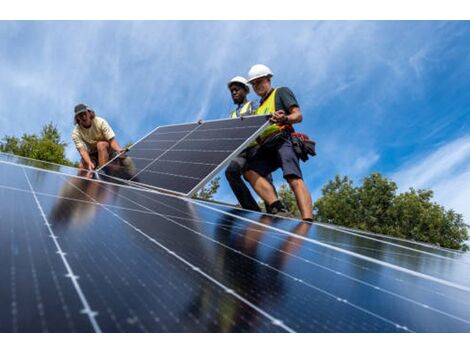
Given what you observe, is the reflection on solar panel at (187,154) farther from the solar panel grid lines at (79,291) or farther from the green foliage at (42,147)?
the green foliage at (42,147)

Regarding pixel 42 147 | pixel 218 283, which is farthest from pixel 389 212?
pixel 218 283

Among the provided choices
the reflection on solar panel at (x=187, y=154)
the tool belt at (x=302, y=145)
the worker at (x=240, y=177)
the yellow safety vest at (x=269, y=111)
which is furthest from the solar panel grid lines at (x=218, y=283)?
the worker at (x=240, y=177)

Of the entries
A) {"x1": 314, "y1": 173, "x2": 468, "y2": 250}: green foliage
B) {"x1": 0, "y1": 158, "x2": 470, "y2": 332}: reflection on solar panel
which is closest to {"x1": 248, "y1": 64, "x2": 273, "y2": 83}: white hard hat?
{"x1": 0, "y1": 158, "x2": 470, "y2": 332}: reflection on solar panel

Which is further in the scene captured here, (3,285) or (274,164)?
(274,164)

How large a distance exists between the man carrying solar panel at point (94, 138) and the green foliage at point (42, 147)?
2838 centimetres

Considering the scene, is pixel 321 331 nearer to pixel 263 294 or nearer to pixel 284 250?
pixel 263 294

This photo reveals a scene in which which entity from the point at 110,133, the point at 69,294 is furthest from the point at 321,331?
the point at 110,133

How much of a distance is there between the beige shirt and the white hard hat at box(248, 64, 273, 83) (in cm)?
368

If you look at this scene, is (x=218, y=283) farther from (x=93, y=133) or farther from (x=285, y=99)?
(x=93, y=133)

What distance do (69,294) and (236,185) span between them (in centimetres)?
575

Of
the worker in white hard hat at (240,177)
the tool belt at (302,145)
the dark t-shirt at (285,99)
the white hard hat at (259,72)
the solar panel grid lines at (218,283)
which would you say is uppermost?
the white hard hat at (259,72)

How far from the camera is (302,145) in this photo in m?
5.95

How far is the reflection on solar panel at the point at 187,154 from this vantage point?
5098 mm

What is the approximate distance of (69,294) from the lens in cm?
108
